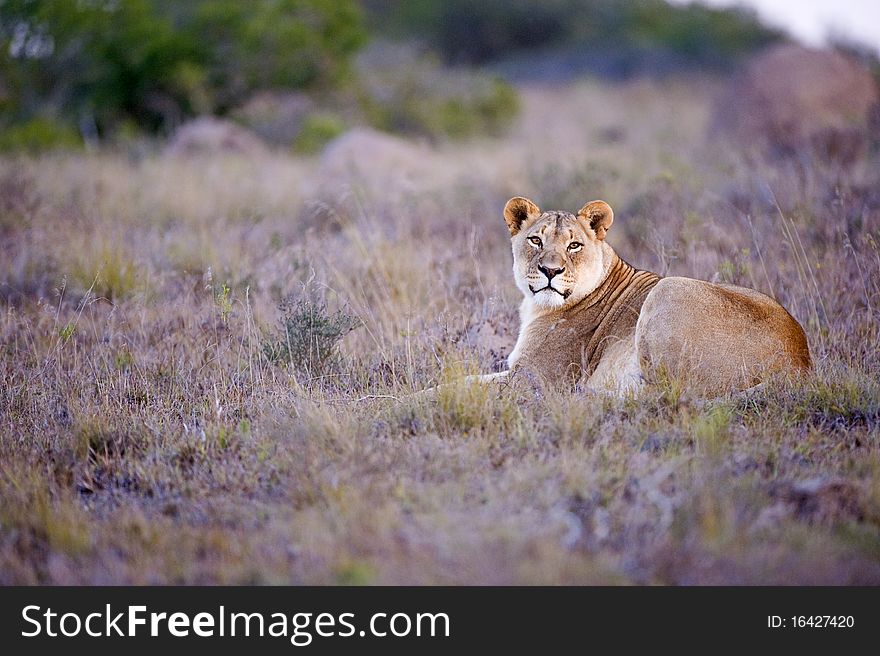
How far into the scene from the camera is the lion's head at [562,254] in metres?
6.31

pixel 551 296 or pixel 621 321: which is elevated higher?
pixel 551 296

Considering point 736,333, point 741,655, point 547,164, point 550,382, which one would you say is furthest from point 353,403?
point 547,164

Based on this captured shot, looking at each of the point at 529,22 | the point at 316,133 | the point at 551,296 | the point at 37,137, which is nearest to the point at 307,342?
the point at 551,296

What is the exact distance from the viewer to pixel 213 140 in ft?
56.1

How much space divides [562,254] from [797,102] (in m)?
10.8

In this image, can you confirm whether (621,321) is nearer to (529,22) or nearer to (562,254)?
(562,254)

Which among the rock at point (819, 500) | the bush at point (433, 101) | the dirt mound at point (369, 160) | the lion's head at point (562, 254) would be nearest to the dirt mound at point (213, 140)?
the dirt mound at point (369, 160)

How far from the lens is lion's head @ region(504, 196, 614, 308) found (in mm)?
6309

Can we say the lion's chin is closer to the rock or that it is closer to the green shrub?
the rock

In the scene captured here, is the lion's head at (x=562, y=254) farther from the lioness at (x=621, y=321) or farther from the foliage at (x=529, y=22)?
the foliage at (x=529, y=22)

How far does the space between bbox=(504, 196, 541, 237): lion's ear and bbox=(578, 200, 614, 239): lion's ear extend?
1.24 feet

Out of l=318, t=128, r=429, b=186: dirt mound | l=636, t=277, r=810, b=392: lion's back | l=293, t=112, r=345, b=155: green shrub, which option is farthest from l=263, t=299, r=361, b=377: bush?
l=293, t=112, r=345, b=155: green shrub

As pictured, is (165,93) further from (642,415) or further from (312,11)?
(642,415)

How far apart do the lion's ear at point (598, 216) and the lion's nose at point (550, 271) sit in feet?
1.64
